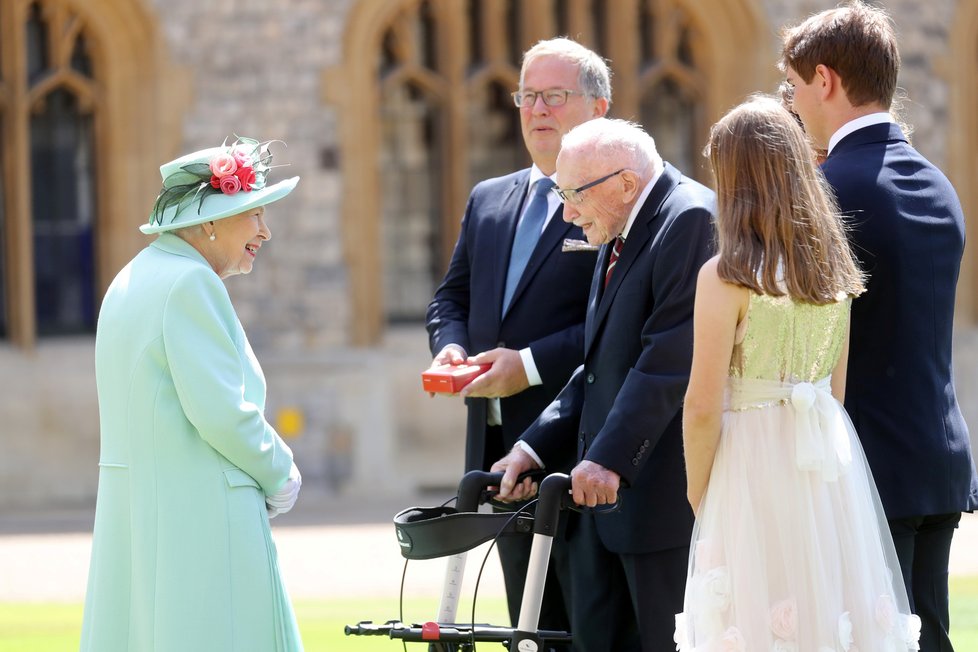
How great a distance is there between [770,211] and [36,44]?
8.36 m

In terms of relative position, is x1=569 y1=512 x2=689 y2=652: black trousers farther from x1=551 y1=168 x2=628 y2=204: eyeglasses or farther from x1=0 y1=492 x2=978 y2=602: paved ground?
x1=0 y1=492 x2=978 y2=602: paved ground

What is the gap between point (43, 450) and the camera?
400 inches

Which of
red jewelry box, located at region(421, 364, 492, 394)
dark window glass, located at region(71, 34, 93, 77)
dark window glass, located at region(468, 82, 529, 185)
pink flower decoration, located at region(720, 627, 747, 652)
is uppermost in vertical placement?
dark window glass, located at region(71, 34, 93, 77)

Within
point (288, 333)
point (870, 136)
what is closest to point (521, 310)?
point (870, 136)

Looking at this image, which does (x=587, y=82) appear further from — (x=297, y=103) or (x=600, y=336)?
(x=297, y=103)

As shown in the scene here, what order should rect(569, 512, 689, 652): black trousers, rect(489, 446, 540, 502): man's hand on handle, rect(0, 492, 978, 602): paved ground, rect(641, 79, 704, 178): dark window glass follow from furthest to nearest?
rect(641, 79, 704, 178): dark window glass, rect(0, 492, 978, 602): paved ground, rect(489, 446, 540, 502): man's hand on handle, rect(569, 512, 689, 652): black trousers

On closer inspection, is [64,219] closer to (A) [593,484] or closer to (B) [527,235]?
(B) [527,235]

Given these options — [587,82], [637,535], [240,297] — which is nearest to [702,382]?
[637,535]

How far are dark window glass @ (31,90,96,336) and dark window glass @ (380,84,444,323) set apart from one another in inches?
83.0

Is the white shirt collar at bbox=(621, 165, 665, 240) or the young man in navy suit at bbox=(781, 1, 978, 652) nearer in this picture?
the young man in navy suit at bbox=(781, 1, 978, 652)

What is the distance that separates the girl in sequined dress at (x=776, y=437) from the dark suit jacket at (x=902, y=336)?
0.68 ft

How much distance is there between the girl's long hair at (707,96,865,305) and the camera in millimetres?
3100

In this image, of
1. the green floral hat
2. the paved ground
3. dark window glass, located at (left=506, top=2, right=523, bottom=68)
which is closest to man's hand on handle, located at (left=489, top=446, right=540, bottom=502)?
the green floral hat

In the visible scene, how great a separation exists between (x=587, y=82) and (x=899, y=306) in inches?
57.0
